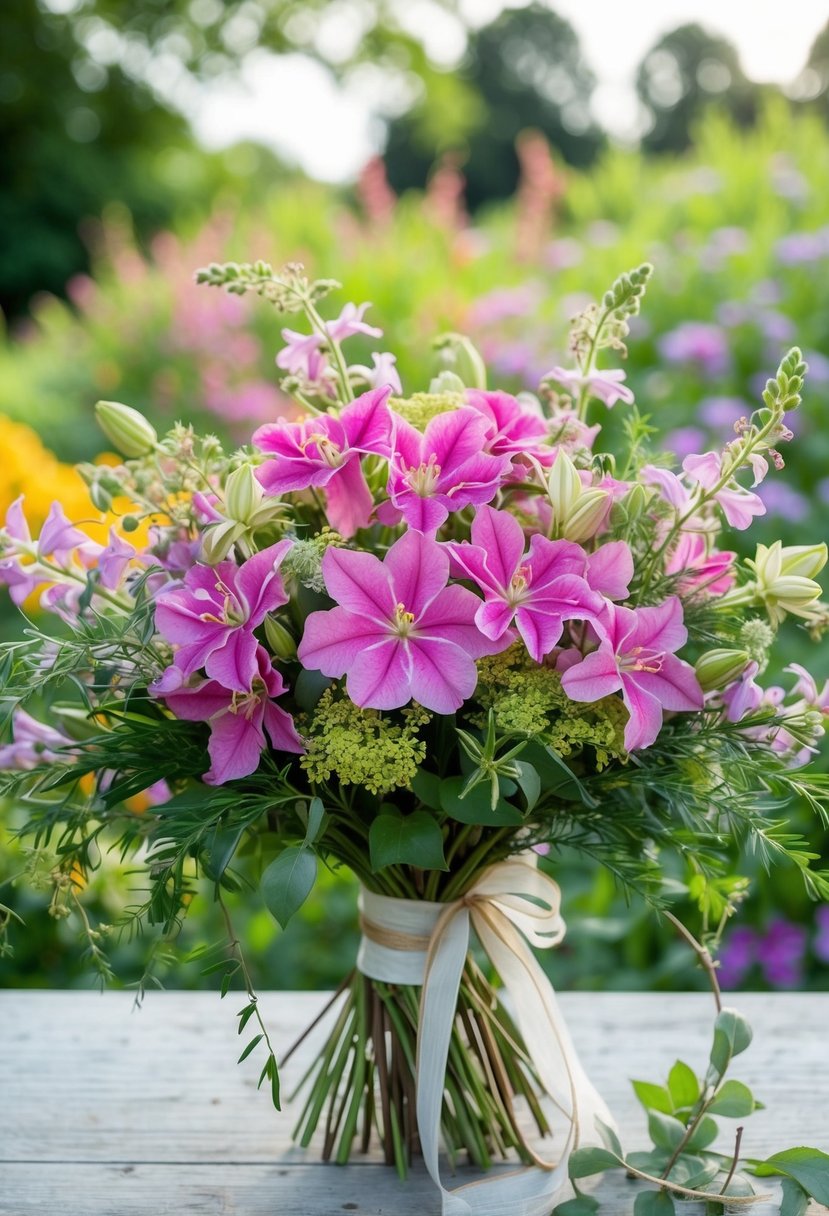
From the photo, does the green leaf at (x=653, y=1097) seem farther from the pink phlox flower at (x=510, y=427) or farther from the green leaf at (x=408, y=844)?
the pink phlox flower at (x=510, y=427)

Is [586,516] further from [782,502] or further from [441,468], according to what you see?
[782,502]

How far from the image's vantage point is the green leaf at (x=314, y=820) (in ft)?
2.41

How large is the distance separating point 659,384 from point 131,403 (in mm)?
2471

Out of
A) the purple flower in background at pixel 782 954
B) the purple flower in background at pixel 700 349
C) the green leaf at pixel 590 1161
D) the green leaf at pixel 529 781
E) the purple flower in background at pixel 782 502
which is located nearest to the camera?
the green leaf at pixel 529 781

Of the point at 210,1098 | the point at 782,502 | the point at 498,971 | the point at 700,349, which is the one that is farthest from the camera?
the point at 700,349

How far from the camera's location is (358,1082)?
0.97 metres

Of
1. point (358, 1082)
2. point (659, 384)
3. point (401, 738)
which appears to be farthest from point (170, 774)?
point (659, 384)

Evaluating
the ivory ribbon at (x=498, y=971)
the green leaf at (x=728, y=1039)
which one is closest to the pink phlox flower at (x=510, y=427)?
the ivory ribbon at (x=498, y=971)

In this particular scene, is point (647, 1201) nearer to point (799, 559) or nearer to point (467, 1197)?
point (467, 1197)

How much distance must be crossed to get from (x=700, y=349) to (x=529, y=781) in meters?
2.54

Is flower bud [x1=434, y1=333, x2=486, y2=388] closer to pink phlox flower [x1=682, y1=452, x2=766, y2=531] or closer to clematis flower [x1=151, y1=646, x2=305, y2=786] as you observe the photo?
pink phlox flower [x1=682, y1=452, x2=766, y2=531]

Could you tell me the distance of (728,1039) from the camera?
3.00ft

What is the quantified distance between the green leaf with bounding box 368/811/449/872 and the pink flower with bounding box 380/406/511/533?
0.67ft

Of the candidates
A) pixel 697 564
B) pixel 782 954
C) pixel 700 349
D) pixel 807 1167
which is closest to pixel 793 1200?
pixel 807 1167
